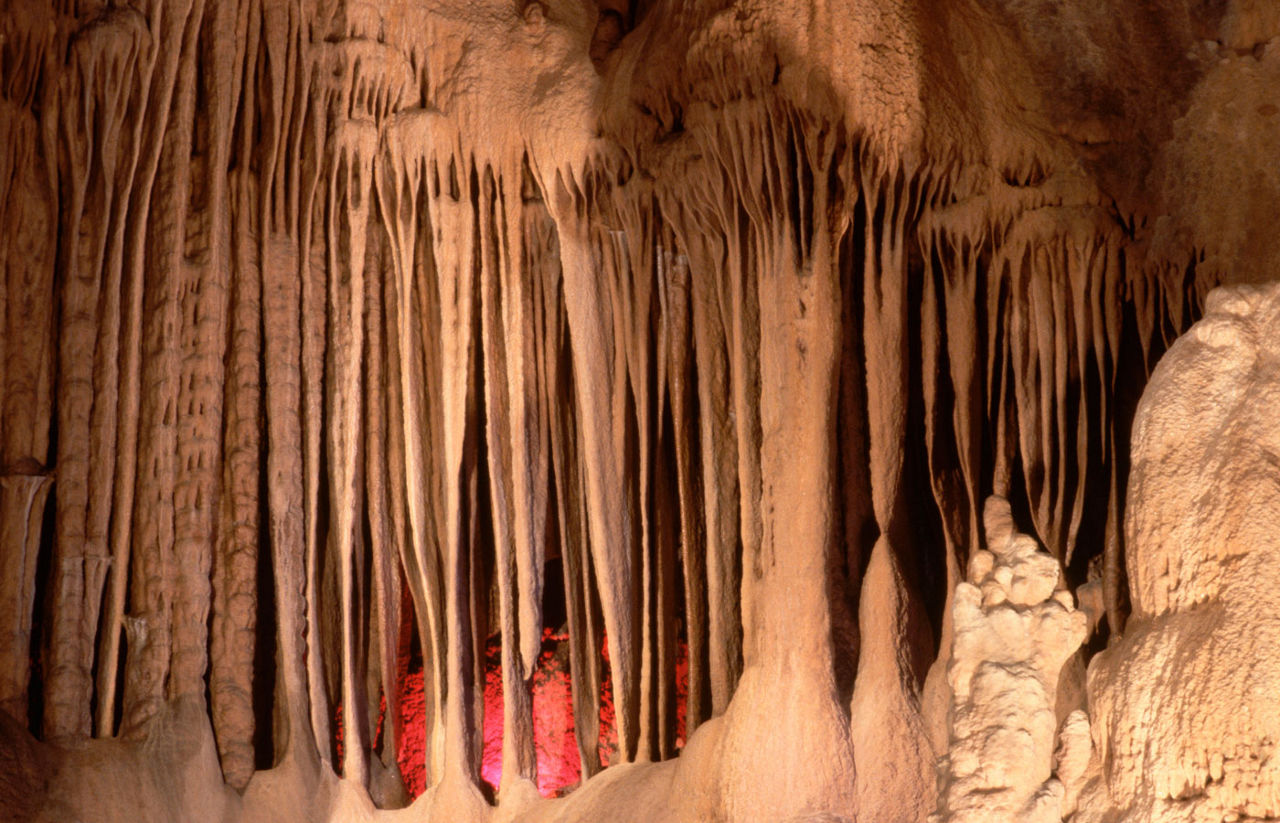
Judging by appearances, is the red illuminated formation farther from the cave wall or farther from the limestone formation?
the limestone formation

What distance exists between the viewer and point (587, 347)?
27.2 feet

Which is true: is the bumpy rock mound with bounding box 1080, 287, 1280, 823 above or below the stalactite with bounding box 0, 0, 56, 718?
below

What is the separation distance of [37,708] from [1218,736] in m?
5.62

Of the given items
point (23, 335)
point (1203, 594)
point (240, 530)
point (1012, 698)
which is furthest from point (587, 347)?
point (1203, 594)

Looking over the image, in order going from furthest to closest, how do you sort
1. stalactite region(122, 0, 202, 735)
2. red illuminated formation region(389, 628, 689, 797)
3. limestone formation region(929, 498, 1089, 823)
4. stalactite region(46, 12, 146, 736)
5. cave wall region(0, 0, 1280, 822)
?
red illuminated formation region(389, 628, 689, 797) → stalactite region(122, 0, 202, 735) → stalactite region(46, 12, 146, 736) → cave wall region(0, 0, 1280, 822) → limestone formation region(929, 498, 1089, 823)

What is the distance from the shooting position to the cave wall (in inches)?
287

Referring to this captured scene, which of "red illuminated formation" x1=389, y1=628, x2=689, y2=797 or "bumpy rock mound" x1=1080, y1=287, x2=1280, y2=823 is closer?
"bumpy rock mound" x1=1080, y1=287, x2=1280, y2=823

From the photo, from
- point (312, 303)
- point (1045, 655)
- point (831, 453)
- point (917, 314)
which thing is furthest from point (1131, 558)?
point (312, 303)

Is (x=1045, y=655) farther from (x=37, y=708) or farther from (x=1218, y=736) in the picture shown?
(x=37, y=708)

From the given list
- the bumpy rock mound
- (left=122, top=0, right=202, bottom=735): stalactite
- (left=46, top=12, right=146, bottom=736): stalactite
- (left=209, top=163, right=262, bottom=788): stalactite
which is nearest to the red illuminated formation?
(left=209, top=163, right=262, bottom=788): stalactite

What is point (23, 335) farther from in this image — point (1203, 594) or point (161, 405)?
point (1203, 594)

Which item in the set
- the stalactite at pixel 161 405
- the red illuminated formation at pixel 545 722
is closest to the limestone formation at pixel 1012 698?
the red illuminated formation at pixel 545 722

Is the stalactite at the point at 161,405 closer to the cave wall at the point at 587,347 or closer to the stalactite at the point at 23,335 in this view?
the cave wall at the point at 587,347

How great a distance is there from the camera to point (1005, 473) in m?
7.50
